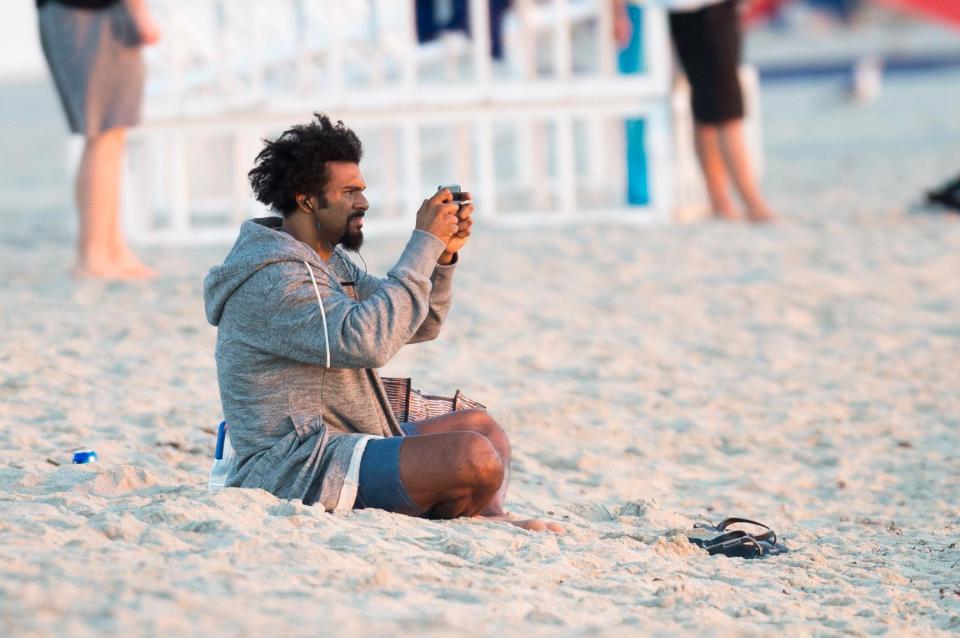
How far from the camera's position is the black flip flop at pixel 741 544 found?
319 cm

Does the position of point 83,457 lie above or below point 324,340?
below

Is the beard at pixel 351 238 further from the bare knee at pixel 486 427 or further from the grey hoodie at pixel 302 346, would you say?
the bare knee at pixel 486 427

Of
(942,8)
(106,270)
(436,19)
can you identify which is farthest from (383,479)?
(942,8)

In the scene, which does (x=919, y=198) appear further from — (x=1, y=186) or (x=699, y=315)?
(x=1, y=186)

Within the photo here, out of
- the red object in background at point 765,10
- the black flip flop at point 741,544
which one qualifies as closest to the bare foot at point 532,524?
the black flip flop at point 741,544

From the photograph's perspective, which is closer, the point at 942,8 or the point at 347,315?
the point at 347,315

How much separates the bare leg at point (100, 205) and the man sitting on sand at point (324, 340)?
3.24 meters

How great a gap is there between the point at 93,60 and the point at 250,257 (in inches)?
135

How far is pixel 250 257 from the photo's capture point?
9.75 ft

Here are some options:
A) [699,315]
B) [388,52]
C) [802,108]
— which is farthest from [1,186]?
[802,108]

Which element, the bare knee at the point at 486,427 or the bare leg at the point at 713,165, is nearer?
the bare knee at the point at 486,427

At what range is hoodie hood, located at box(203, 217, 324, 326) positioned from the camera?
296cm

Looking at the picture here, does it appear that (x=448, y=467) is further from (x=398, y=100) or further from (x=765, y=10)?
(x=765, y=10)

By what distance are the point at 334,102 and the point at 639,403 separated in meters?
3.78
